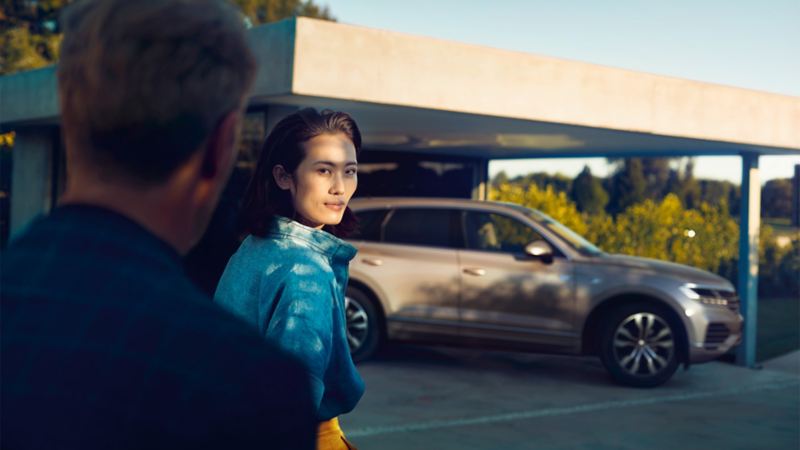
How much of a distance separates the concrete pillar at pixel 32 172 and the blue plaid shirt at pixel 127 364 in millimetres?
14315

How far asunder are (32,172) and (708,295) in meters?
9.84

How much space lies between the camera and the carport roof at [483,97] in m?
8.09

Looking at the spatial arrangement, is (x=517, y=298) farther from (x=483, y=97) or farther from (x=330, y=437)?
(x=330, y=437)

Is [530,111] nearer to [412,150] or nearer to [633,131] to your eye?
[633,131]

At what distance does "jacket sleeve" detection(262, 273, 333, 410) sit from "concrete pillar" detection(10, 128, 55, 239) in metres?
13.2

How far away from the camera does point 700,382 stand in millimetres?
10383

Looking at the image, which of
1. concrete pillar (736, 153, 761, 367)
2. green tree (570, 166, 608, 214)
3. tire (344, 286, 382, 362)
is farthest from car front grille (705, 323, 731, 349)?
green tree (570, 166, 608, 214)

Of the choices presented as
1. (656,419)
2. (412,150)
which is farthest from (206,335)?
(412,150)

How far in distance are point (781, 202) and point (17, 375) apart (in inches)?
1857

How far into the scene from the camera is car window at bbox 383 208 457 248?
10.3 m

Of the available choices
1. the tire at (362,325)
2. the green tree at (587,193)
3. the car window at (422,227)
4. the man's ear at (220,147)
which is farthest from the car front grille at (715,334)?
the green tree at (587,193)

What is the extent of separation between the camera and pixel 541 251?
9898 mm

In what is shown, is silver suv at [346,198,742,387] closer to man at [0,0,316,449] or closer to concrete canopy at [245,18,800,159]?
concrete canopy at [245,18,800,159]

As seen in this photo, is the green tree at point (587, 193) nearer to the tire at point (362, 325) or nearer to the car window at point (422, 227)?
the car window at point (422, 227)
